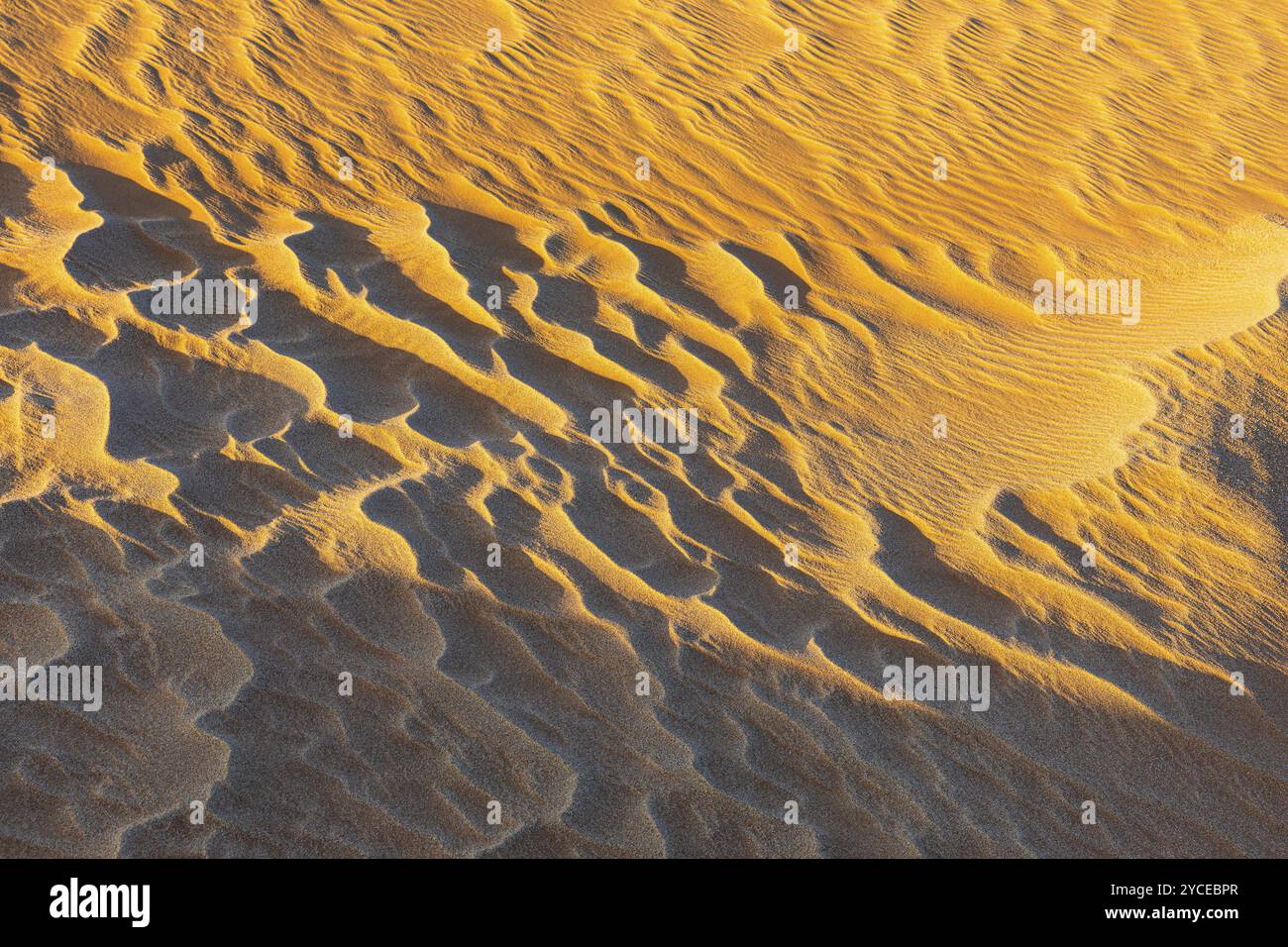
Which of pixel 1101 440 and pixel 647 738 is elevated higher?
pixel 1101 440

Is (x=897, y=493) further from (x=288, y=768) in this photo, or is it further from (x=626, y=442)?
(x=288, y=768)

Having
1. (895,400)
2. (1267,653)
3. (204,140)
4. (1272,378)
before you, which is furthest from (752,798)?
(204,140)

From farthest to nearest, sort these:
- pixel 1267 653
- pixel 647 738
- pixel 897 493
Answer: pixel 897 493 → pixel 1267 653 → pixel 647 738

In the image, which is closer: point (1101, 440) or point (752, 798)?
point (752, 798)

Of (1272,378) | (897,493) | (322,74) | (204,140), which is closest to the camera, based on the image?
(897,493)

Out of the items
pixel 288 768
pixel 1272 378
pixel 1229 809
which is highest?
pixel 1272 378

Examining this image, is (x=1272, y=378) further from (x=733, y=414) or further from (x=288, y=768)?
(x=288, y=768)
